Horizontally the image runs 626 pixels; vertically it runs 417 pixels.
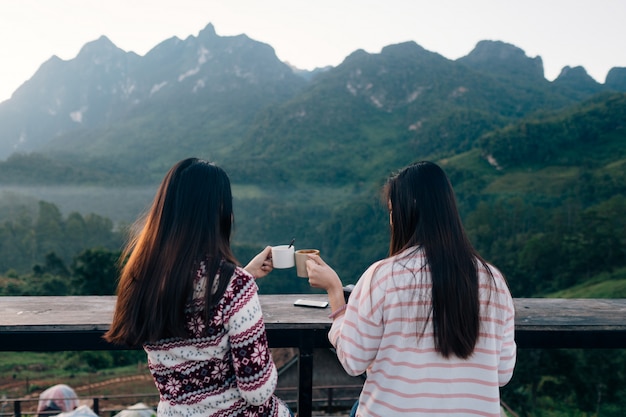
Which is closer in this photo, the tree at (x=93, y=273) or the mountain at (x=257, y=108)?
the tree at (x=93, y=273)

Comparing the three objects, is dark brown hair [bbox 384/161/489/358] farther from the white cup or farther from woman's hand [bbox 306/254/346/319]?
the white cup

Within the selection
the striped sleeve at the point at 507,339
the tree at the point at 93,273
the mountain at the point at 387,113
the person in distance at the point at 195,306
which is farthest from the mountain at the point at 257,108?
the person in distance at the point at 195,306

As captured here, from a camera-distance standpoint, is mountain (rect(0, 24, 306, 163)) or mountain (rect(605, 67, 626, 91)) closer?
mountain (rect(0, 24, 306, 163))

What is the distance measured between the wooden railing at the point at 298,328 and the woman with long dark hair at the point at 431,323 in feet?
1.37

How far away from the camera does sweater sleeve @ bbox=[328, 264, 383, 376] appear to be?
1.30 meters

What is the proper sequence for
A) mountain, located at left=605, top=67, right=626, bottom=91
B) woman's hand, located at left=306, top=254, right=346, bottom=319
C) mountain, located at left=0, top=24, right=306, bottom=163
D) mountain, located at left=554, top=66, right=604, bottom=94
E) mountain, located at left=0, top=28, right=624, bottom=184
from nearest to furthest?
woman's hand, located at left=306, top=254, right=346, bottom=319 < mountain, located at left=0, top=28, right=624, bottom=184 < mountain, located at left=0, top=24, right=306, bottom=163 < mountain, located at left=554, top=66, right=604, bottom=94 < mountain, located at left=605, top=67, right=626, bottom=91

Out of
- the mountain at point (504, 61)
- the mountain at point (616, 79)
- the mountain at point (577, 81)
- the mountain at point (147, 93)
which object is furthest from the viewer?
the mountain at point (504, 61)

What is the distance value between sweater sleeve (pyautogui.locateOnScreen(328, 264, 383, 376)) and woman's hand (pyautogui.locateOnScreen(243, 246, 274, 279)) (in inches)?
23.5

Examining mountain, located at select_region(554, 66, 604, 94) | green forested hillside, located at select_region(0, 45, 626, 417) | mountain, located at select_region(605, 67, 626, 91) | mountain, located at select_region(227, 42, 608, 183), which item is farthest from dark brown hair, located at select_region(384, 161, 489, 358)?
mountain, located at select_region(605, 67, 626, 91)

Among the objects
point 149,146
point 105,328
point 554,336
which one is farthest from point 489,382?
point 149,146

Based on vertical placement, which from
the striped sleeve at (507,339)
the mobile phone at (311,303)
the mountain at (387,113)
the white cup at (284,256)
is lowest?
the mobile phone at (311,303)

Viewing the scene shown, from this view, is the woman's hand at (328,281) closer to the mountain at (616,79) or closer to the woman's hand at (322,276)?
the woman's hand at (322,276)

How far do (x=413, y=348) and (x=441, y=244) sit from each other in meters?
0.29

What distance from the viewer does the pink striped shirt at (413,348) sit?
127 centimetres
